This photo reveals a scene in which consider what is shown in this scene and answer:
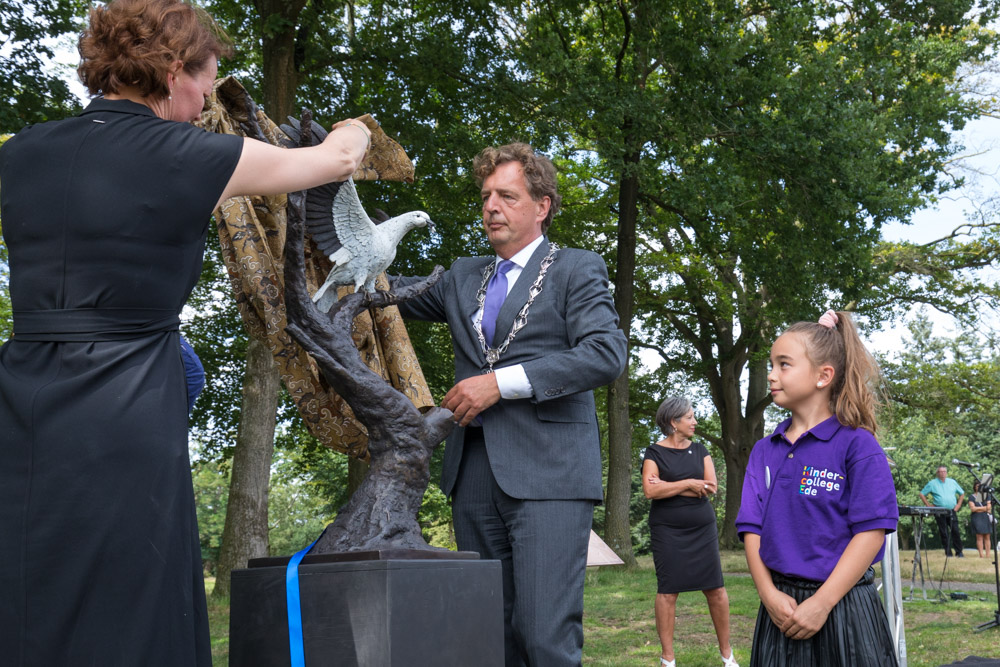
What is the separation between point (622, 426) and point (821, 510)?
11454mm

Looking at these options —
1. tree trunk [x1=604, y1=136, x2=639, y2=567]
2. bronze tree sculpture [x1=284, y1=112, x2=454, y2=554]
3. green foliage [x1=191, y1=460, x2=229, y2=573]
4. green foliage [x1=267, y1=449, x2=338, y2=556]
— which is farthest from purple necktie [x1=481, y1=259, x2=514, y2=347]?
green foliage [x1=191, y1=460, x2=229, y2=573]

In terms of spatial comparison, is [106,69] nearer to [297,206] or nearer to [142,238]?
[142,238]

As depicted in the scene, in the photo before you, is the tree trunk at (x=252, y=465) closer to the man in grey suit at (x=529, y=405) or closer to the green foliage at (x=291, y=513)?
the man in grey suit at (x=529, y=405)

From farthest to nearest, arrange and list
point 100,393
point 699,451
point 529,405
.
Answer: point 699,451, point 529,405, point 100,393

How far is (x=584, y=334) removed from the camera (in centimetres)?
267

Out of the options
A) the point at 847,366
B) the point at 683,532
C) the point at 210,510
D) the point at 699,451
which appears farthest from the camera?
the point at 210,510

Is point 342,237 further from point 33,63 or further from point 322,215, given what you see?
point 33,63

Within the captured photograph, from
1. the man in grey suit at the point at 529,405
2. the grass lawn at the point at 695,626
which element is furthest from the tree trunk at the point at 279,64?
the man in grey suit at the point at 529,405

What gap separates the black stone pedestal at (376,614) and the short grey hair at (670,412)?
4868 millimetres

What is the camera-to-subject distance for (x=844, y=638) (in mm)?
2701

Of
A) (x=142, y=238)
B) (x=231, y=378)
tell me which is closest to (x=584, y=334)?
(x=142, y=238)

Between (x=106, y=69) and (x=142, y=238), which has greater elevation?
(x=106, y=69)

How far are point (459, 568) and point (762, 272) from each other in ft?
40.2

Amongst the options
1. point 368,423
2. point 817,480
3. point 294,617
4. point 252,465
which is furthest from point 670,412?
point 252,465
